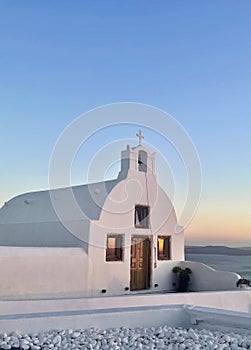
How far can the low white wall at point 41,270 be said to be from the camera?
29.5 ft

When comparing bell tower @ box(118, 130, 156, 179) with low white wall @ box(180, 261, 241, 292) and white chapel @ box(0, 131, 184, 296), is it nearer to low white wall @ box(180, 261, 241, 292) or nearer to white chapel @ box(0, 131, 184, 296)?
white chapel @ box(0, 131, 184, 296)

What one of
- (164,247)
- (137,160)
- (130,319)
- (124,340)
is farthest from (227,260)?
(124,340)

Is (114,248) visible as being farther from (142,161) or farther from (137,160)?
(142,161)

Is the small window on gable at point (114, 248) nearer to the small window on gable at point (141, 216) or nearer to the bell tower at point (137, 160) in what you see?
the small window on gable at point (141, 216)

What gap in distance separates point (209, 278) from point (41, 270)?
5.34m

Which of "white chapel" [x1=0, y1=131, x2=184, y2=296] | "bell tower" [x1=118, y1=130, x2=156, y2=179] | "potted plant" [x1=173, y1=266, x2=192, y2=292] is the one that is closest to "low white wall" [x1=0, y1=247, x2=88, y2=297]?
"white chapel" [x1=0, y1=131, x2=184, y2=296]

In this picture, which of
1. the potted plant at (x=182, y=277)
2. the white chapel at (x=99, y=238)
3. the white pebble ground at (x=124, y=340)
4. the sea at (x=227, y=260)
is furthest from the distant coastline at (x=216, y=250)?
the white pebble ground at (x=124, y=340)

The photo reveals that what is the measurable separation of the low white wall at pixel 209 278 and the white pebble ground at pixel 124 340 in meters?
6.88

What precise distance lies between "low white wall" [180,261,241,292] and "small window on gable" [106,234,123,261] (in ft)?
8.44

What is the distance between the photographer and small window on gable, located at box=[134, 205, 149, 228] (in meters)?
12.1

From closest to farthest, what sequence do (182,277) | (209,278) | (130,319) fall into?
1. (130,319)
2. (209,278)
3. (182,277)

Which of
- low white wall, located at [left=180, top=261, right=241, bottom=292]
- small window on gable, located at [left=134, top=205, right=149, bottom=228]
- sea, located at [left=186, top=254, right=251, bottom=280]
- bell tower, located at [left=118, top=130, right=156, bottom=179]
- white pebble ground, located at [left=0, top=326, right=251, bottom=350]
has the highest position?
bell tower, located at [left=118, top=130, right=156, bottom=179]

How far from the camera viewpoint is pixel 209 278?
12.1 m

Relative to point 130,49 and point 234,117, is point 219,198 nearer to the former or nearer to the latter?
point 234,117
